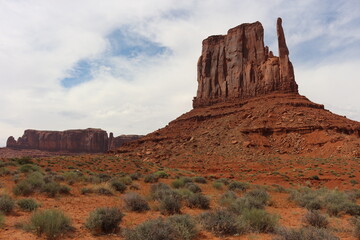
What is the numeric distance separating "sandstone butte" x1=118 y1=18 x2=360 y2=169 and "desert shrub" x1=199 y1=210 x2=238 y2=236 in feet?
91.2

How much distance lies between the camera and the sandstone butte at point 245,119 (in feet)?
137

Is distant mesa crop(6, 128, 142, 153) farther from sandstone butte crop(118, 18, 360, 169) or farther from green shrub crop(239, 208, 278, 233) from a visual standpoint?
green shrub crop(239, 208, 278, 233)

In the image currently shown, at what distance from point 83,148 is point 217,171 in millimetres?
96964

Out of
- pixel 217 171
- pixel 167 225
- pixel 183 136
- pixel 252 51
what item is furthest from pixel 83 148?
pixel 167 225

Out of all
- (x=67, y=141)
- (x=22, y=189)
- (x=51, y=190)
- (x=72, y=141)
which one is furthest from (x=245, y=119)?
(x=67, y=141)

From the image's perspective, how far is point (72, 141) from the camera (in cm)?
11819

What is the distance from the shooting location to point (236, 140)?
4569cm

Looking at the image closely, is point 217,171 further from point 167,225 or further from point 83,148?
point 83,148

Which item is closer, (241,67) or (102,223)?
(102,223)

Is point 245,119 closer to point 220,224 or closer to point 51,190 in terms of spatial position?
point 51,190

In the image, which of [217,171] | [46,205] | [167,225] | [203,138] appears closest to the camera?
[167,225]

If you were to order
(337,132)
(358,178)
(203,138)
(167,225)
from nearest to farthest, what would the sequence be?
1. (167,225)
2. (358,178)
3. (337,132)
4. (203,138)

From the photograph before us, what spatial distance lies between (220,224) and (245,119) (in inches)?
1779

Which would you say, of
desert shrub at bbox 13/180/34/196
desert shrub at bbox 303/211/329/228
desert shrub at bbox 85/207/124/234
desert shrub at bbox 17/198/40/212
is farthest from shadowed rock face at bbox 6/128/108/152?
desert shrub at bbox 303/211/329/228
